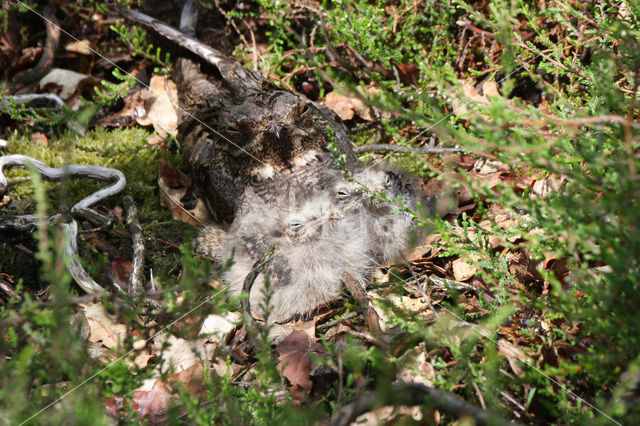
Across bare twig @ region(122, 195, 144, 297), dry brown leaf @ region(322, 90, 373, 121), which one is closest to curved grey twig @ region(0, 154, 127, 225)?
bare twig @ region(122, 195, 144, 297)

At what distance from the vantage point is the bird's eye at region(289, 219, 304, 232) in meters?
2.83

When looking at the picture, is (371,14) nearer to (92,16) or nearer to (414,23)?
(414,23)

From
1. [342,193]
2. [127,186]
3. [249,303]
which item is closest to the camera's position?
[249,303]

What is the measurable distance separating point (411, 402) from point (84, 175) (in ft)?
9.16

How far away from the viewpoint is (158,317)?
1.98 meters

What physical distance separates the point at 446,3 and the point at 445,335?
9.48 ft

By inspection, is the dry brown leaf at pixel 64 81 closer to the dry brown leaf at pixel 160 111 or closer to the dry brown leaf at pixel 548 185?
the dry brown leaf at pixel 160 111

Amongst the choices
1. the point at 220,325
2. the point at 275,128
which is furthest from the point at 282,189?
the point at 220,325

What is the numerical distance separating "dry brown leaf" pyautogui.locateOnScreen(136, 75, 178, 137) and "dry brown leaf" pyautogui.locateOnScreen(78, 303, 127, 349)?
5.86ft

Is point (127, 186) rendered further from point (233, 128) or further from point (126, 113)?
point (126, 113)

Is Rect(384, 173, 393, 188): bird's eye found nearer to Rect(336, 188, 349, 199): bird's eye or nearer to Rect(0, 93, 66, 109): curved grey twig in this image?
Rect(336, 188, 349, 199): bird's eye

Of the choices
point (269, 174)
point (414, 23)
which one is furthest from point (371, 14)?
point (269, 174)

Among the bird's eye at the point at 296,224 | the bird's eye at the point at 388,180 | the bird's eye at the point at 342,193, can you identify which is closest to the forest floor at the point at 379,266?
the bird's eye at the point at 388,180

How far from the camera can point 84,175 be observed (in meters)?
3.29
